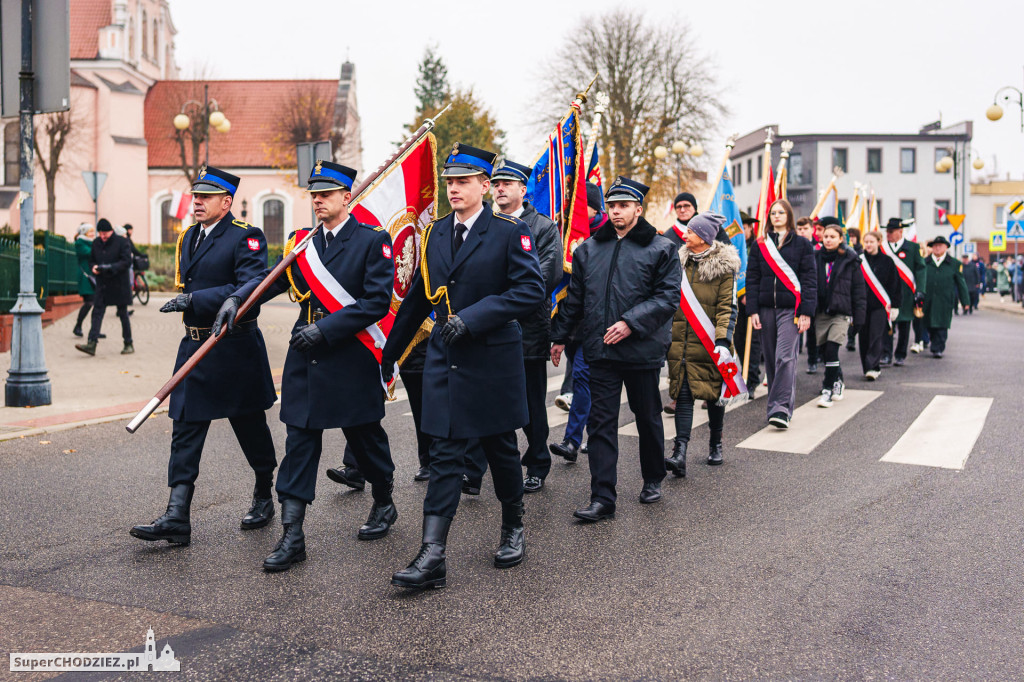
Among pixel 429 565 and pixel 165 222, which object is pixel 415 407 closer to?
pixel 429 565

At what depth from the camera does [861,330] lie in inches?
493

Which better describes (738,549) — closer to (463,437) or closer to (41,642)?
(463,437)

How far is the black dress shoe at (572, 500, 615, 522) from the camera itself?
561cm

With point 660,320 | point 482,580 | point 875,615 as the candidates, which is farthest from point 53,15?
point 875,615

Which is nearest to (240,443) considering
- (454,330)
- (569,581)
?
(454,330)

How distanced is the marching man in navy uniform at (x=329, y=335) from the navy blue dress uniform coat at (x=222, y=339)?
0.73 feet

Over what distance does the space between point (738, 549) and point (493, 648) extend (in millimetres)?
1825

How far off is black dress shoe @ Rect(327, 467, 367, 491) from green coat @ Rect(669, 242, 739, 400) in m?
2.35

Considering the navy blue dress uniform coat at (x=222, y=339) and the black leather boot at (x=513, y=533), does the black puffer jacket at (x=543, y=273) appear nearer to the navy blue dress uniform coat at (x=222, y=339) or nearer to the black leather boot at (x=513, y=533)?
the black leather boot at (x=513, y=533)

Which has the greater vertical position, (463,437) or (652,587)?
(463,437)

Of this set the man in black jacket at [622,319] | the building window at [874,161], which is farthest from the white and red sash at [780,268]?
the building window at [874,161]

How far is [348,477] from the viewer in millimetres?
6461

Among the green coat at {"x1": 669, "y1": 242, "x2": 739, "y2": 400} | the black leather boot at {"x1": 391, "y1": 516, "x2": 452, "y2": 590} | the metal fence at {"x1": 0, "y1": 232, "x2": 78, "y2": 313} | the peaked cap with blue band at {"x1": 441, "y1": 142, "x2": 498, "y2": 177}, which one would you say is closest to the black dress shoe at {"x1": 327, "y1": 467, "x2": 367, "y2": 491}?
the black leather boot at {"x1": 391, "y1": 516, "x2": 452, "y2": 590}

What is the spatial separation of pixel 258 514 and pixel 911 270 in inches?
490
